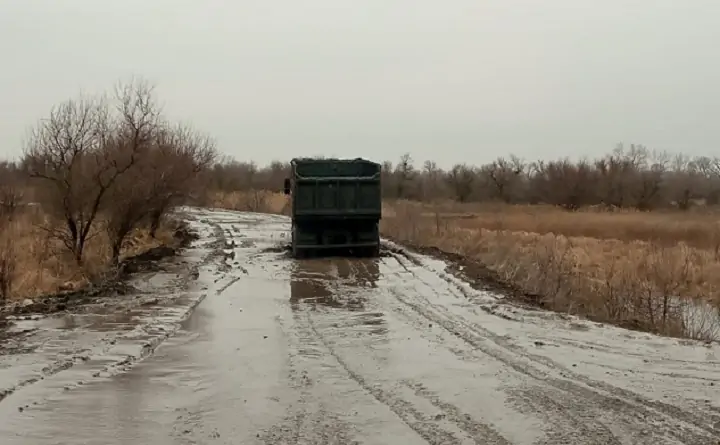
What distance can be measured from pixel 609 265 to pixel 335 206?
315 inches

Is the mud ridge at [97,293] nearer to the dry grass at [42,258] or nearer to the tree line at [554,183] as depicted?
the dry grass at [42,258]

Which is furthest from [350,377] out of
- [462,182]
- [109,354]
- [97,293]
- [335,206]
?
[462,182]

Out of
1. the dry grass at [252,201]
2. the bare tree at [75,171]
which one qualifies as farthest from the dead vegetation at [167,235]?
the dry grass at [252,201]

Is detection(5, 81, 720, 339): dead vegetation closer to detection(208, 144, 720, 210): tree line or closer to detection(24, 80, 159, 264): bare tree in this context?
detection(24, 80, 159, 264): bare tree

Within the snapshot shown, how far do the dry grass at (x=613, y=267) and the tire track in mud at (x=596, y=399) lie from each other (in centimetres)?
308

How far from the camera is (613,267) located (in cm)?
2091

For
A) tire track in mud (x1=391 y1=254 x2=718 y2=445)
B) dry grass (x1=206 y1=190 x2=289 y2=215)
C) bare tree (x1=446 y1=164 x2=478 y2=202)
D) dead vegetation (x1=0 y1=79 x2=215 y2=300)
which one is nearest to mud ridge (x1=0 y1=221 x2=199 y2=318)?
dead vegetation (x1=0 y1=79 x2=215 y2=300)

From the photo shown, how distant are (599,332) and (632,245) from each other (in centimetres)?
1988

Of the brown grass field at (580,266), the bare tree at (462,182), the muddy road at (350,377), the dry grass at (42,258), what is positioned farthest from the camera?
the bare tree at (462,182)

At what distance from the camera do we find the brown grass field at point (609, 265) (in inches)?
513

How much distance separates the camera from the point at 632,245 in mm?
29562

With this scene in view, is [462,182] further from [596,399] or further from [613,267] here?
[596,399]

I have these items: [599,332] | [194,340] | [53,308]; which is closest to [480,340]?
[599,332]

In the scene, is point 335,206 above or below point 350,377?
above
